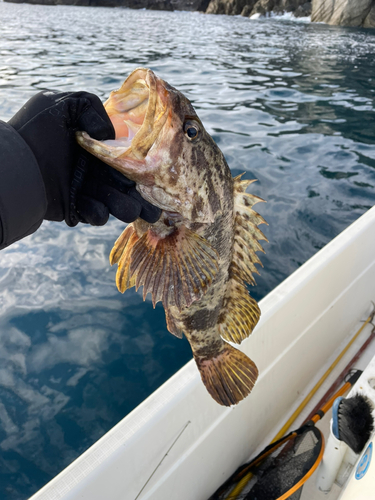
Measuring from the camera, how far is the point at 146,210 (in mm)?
1899

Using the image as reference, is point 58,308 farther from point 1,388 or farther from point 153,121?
point 153,121

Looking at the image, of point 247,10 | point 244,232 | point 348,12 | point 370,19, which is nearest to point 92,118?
point 244,232

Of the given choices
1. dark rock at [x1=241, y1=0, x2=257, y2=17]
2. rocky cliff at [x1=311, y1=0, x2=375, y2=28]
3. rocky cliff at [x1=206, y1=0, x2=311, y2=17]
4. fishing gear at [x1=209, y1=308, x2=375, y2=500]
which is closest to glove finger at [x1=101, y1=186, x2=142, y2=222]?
fishing gear at [x1=209, y1=308, x2=375, y2=500]

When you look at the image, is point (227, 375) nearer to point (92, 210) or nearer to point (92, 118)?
point (92, 210)

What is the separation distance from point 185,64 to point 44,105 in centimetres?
1591

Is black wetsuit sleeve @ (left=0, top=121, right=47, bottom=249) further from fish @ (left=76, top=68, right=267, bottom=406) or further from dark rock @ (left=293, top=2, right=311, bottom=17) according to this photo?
dark rock @ (left=293, top=2, right=311, bottom=17)

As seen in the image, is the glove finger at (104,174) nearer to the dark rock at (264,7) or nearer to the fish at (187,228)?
the fish at (187,228)

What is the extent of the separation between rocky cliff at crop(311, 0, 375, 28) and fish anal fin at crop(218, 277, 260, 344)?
44461 mm

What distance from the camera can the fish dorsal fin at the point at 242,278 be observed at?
232cm

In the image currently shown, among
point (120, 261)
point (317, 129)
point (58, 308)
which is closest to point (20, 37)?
point (317, 129)

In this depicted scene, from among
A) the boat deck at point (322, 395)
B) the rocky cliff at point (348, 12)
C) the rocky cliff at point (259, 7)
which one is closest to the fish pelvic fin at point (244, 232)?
the boat deck at point (322, 395)

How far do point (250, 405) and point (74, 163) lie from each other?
2214mm

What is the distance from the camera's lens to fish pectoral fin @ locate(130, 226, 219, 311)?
75.6 inches

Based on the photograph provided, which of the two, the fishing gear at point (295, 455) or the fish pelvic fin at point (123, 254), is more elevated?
the fish pelvic fin at point (123, 254)
